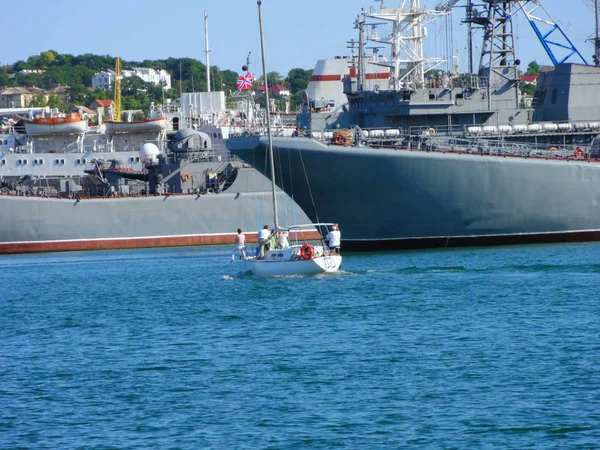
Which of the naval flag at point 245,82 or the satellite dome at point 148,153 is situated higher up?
the naval flag at point 245,82

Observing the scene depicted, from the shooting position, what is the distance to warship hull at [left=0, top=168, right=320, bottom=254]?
182ft

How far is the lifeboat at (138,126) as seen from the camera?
207 ft

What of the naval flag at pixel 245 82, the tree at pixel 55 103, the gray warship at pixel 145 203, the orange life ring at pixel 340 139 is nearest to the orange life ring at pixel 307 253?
the orange life ring at pixel 340 139

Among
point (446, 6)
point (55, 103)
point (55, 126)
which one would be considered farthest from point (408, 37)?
point (55, 103)

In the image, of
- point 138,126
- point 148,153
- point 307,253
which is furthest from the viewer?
point 138,126

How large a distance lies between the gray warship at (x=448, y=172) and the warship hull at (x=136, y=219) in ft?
44.6

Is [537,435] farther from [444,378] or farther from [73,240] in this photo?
[73,240]

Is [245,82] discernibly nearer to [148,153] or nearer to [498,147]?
[148,153]

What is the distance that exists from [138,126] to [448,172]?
1174 inches

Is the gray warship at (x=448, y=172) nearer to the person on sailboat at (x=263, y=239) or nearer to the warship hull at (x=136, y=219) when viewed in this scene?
the person on sailboat at (x=263, y=239)

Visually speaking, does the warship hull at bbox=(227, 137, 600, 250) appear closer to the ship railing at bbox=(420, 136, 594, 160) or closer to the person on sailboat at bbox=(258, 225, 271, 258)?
the ship railing at bbox=(420, 136, 594, 160)

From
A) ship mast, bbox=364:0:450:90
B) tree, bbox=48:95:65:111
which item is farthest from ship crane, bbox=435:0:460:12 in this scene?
tree, bbox=48:95:65:111

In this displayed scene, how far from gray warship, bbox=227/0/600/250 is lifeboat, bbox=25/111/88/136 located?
24.7 meters

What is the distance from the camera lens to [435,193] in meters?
38.4
